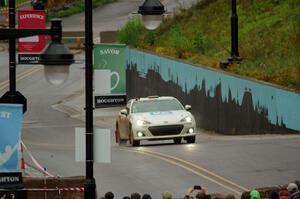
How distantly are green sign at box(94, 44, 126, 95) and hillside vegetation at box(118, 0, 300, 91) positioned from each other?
12.5m

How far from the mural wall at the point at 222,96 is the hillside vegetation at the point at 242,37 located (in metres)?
0.61

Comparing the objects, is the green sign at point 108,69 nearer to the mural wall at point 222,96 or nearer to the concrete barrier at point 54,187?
the concrete barrier at point 54,187

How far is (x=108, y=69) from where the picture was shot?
836 inches

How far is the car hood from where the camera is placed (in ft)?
102

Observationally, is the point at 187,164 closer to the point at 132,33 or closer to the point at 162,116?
the point at 162,116

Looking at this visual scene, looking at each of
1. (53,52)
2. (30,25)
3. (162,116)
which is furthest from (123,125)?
(53,52)

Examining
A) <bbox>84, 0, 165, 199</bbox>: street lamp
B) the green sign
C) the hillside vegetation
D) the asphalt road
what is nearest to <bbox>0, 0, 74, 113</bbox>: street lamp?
<bbox>84, 0, 165, 199</bbox>: street lamp

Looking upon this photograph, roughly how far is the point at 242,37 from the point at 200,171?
62.2 feet

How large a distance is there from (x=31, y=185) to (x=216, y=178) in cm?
481

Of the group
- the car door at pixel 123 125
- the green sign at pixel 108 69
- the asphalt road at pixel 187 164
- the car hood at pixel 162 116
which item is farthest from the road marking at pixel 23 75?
the green sign at pixel 108 69

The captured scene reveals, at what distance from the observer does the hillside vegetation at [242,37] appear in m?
38.1

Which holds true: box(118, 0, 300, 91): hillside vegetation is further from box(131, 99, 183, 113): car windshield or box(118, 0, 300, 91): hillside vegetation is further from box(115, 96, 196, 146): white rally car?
box(115, 96, 196, 146): white rally car

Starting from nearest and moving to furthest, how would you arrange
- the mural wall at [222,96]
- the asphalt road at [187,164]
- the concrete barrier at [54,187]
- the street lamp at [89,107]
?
the street lamp at [89,107], the concrete barrier at [54,187], the asphalt road at [187,164], the mural wall at [222,96]

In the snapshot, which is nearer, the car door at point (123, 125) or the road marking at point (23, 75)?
the car door at point (123, 125)
